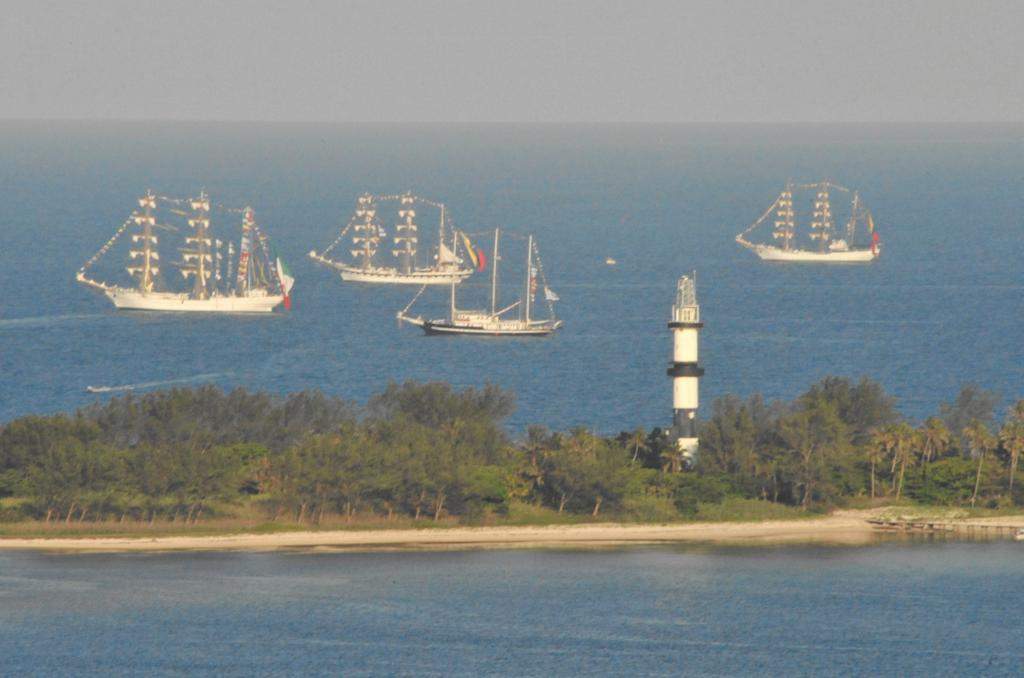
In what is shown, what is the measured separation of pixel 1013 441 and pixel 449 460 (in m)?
27.3

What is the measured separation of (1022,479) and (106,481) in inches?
1744

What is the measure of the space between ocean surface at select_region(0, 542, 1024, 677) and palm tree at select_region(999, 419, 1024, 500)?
19.8ft

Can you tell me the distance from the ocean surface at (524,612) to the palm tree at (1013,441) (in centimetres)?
603

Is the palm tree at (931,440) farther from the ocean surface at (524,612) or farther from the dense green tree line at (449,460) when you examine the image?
the ocean surface at (524,612)

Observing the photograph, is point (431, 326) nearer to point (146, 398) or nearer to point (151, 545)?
point (146, 398)

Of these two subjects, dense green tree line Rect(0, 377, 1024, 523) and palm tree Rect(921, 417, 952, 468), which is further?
palm tree Rect(921, 417, 952, 468)

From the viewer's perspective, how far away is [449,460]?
11406cm

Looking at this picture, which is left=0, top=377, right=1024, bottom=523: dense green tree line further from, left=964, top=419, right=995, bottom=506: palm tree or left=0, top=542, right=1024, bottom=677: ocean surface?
left=0, top=542, right=1024, bottom=677: ocean surface

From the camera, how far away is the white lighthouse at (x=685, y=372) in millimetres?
121188

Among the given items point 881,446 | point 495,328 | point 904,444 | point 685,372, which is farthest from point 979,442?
point 495,328

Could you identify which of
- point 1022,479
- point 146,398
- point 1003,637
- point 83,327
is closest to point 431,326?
point 83,327

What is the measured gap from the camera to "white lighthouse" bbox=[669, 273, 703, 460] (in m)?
121

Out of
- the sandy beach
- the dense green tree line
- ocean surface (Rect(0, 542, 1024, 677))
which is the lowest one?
ocean surface (Rect(0, 542, 1024, 677))

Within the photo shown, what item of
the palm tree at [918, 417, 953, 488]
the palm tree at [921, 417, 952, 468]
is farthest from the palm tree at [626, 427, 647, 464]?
Result: the palm tree at [921, 417, 952, 468]
